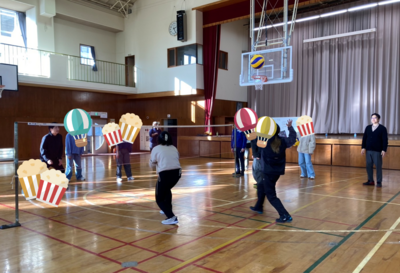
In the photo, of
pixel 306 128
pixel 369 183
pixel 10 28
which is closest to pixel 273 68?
pixel 306 128

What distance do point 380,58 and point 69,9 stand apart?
16.6 m

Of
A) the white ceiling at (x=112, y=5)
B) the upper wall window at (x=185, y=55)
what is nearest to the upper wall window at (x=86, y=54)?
the white ceiling at (x=112, y=5)

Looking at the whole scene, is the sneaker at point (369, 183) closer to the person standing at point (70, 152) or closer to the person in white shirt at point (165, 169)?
the person in white shirt at point (165, 169)

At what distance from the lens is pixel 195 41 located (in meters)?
16.8

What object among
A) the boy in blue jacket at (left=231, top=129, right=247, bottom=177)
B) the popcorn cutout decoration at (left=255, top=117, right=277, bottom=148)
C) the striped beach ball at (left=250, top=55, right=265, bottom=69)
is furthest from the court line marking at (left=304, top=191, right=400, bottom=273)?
the striped beach ball at (left=250, top=55, right=265, bottom=69)

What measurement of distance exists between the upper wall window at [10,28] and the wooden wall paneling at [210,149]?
A: 10.8 meters

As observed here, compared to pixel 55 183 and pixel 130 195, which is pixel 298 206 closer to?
pixel 130 195

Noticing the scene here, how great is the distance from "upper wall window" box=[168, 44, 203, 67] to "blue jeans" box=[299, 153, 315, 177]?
9.19 meters

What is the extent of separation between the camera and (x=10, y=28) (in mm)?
16219

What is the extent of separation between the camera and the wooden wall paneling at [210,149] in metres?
16.0

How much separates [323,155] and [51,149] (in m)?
10.5

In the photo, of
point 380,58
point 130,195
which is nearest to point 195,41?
point 380,58

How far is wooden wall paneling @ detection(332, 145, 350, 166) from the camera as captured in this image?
41.7 ft

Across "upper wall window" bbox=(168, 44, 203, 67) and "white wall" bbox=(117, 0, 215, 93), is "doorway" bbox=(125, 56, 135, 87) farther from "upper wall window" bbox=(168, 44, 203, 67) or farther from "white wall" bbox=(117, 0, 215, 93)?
"upper wall window" bbox=(168, 44, 203, 67)
